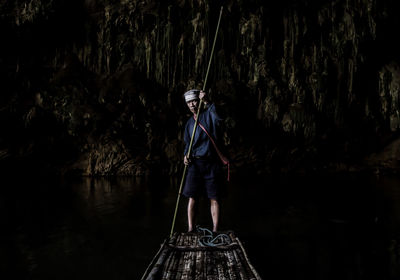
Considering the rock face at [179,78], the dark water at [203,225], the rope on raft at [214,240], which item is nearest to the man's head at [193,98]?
the rope on raft at [214,240]

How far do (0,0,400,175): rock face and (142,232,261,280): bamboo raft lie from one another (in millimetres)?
7904

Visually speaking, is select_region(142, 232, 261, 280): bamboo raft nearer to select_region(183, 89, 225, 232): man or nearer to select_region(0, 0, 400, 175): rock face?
select_region(183, 89, 225, 232): man

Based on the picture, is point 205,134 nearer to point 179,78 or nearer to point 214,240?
point 214,240

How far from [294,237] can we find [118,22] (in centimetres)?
899

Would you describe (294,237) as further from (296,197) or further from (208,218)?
(296,197)

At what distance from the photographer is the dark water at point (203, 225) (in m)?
3.35

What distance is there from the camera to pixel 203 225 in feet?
16.2

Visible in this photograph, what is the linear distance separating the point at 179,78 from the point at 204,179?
7507 mm

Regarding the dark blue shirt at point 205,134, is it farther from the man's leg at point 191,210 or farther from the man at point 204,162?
the man's leg at point 191,210

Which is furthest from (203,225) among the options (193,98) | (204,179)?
(193,98)

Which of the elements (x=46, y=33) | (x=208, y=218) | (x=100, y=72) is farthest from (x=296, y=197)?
(x=46, y=33)

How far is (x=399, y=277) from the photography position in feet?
10.2

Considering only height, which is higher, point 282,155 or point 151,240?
point 282,155

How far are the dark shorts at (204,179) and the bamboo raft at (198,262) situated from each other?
508 mm
